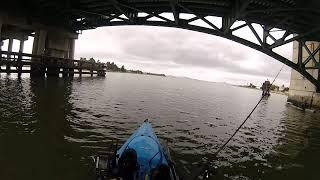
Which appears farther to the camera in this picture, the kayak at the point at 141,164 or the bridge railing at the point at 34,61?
the bridge railing at the point at 34,61

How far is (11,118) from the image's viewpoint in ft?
47.2

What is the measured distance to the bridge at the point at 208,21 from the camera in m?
18.2

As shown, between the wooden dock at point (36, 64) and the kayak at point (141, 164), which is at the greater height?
the wooden dock at point (36, 64)

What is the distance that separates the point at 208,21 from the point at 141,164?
1432 centimetres

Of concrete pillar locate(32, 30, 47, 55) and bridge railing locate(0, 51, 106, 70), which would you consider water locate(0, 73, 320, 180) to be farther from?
concrete pillar locate(32, 30, 47, 55)

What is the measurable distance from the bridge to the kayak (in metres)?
10.4

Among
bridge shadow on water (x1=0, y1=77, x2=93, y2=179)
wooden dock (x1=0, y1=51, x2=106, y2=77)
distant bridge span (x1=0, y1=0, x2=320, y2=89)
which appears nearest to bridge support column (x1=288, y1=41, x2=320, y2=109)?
distant bridge span (x1=0, y1=0, x2=320, y2=89)

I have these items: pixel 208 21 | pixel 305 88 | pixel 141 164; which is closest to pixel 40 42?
pixel 208 21

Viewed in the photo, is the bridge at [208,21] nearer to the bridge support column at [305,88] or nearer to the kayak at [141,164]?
the bridge support column at [305,88]

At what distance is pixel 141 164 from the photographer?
8.27 metres

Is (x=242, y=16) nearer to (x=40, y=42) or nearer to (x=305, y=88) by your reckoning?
(x=305, y=88)

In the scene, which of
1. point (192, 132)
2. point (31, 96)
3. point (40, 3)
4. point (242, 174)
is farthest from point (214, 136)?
point (40, 3)

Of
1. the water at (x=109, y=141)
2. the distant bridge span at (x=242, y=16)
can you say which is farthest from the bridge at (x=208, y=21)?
the water at (x=109, y=141)

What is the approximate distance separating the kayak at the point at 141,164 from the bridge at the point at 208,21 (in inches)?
410
